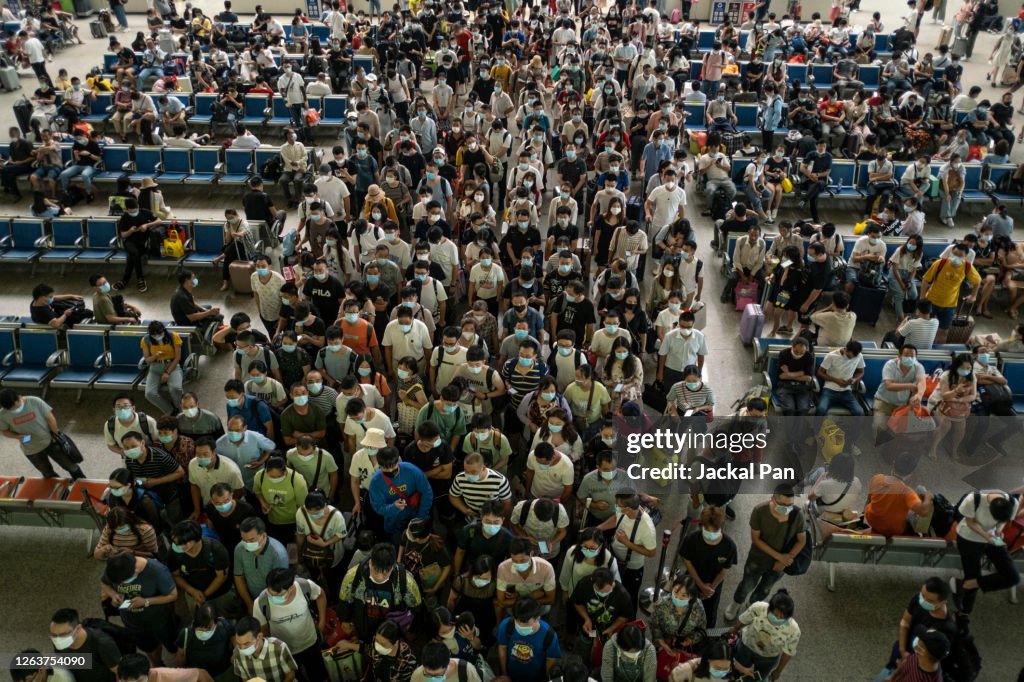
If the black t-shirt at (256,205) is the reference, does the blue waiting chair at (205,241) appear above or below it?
below

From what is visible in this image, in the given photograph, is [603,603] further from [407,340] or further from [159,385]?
[159,385]

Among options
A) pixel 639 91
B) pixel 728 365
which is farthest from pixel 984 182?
pixel 728 365

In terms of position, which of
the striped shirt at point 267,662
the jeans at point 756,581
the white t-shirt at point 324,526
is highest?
the white t-shirt at point 324,526

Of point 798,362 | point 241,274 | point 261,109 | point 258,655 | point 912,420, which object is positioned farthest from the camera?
point 261,109

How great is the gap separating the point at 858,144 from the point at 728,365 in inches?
294

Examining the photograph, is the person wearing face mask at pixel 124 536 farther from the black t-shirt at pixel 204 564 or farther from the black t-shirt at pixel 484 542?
the black t-shirt at pixel 484 542

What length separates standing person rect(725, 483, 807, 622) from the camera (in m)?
6.31

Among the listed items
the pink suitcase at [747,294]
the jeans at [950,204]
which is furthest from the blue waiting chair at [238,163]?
the jeans at [950,204]

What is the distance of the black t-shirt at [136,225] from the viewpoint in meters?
11.7

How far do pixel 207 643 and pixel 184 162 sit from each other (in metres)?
11.1

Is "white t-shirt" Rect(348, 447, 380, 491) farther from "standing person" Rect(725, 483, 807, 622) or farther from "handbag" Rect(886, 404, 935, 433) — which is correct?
"handbag" Rect(886, 404, 935, 433)

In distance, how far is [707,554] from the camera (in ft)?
20.2

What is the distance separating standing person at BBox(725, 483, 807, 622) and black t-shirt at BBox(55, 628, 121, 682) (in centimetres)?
453

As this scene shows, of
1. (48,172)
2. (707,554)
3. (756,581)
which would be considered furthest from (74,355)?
(756,581)
